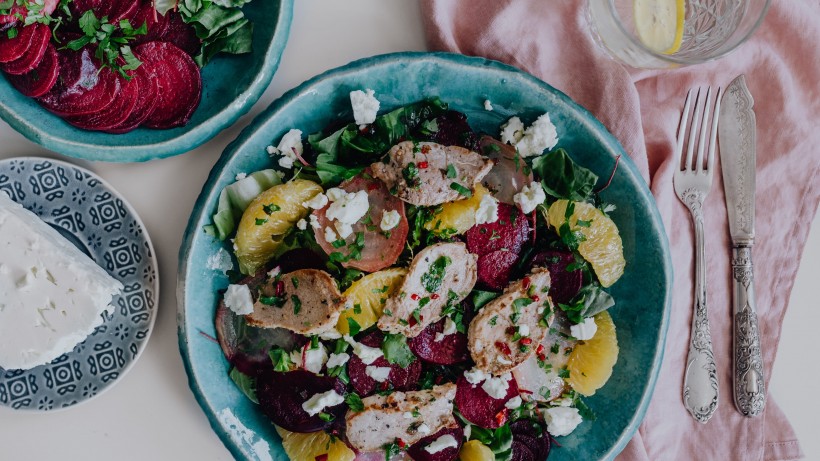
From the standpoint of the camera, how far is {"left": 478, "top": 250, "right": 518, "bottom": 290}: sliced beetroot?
193 cm

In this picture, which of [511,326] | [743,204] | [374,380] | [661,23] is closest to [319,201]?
[374,380]

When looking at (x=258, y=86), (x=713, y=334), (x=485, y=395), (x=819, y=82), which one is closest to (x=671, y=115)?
(x=819, y=82)

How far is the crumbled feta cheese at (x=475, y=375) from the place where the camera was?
190 cm

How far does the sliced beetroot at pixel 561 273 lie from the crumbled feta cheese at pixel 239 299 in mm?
822

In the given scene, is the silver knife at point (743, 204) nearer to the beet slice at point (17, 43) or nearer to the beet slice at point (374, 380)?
the beet slice at point (374, 380)

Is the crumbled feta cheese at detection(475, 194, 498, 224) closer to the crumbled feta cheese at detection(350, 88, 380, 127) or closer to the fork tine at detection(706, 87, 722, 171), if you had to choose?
the crumbled feta cheese at detection(350, 88, 380, 127)

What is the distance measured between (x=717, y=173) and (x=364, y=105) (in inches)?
46.7

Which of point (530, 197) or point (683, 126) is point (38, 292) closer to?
point (530, 197)

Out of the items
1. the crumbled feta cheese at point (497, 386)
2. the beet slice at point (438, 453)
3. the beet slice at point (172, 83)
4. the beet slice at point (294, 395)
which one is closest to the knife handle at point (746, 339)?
the crumbled feta cheese at point (497, 386)

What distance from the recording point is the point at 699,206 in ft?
7.01

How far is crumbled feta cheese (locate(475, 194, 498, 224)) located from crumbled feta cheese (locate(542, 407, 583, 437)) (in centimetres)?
60

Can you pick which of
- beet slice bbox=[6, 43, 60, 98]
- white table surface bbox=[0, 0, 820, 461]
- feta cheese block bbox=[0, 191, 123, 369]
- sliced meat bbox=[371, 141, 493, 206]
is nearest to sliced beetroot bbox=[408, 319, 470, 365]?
sliced meat bbox=[371, 141, 493, 206]

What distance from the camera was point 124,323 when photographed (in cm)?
199

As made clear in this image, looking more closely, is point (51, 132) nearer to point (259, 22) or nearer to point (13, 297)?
point (13, 297)
